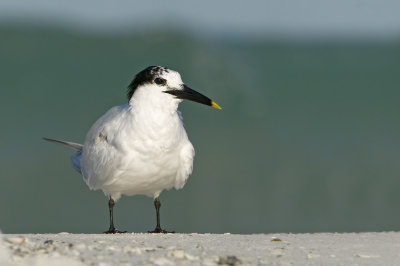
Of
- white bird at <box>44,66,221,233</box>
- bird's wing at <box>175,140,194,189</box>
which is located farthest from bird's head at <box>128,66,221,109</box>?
bird's wing at <box>175,140,194,189</box>

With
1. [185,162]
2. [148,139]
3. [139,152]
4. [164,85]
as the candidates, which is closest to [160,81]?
[164,85]

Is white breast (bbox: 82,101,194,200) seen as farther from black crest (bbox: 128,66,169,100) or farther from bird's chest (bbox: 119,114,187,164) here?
black crest (bbox: 128,66,169,100)

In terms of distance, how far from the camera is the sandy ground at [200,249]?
5309mm

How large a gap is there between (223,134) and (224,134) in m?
0.04

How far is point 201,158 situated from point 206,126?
279cm

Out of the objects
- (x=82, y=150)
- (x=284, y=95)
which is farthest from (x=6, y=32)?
(x=82, y=150)

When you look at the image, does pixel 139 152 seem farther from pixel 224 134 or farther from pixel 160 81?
pixel 224 134

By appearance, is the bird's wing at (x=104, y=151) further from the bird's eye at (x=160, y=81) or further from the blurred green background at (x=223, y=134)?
the blurred green background at (x=223, y=134)

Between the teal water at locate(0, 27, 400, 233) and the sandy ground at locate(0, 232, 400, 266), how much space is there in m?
9.79

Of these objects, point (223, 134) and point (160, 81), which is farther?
point (223, 134)

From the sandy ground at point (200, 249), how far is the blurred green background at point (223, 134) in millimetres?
10066

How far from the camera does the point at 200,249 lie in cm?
593

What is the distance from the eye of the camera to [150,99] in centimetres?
729

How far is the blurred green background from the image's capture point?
18.3 meters
